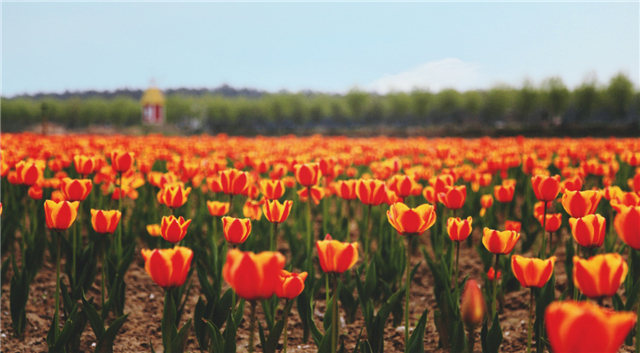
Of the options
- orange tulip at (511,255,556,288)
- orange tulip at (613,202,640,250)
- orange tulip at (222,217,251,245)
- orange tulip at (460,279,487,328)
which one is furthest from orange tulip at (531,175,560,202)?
orange tulip at (222,217,251,245)

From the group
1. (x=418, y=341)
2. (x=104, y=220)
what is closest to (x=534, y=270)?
(x=418, y=341)

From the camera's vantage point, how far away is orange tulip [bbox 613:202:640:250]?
66.9 inches

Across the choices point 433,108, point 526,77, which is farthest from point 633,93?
point 433,108

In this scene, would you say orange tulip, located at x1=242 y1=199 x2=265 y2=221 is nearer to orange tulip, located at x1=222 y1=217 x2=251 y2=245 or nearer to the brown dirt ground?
the brown dirt ground

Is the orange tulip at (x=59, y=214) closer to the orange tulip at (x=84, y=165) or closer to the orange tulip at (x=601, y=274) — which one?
the orange tulip at (x=84, y=165)

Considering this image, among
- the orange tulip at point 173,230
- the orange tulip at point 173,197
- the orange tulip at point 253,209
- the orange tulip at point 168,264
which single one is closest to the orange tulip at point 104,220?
the orange tulip at point 173,197

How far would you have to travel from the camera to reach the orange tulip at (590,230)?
202cm

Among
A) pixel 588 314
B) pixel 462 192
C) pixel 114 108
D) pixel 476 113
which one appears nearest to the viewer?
pixel 588 314

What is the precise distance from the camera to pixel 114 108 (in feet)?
313

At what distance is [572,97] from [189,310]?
250ft

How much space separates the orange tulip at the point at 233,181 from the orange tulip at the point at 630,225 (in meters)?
2.21

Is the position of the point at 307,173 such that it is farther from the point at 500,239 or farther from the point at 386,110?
the point at 386,110

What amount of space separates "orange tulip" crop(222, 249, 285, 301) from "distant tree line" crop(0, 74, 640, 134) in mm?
58351

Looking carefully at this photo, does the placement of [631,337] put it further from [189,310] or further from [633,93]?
[633,93]
